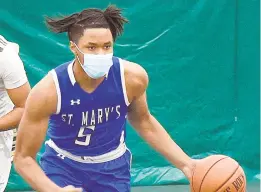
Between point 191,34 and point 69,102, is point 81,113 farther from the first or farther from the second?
point 191,34

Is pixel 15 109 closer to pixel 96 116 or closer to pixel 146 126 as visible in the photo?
pixel 96 116

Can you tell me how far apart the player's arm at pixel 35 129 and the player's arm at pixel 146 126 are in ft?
1.46

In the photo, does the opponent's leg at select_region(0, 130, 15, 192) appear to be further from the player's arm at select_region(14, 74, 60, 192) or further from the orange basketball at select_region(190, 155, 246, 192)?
the orange basketball at select_region(190, 155, 246, 192)

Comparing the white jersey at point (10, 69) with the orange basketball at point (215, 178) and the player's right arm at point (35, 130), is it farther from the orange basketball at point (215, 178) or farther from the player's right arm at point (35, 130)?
the orange basketball at point (215, 178)

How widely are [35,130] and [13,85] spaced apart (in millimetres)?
698

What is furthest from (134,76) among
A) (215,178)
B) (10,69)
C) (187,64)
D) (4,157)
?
(187,64)

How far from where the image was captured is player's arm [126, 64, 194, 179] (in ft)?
13.4

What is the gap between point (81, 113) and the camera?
4.00 meters

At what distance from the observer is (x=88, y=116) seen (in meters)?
4.02

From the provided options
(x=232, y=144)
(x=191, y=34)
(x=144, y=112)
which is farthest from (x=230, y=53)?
(x=144, y=112)

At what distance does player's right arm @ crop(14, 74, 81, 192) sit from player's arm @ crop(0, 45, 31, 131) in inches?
22.0

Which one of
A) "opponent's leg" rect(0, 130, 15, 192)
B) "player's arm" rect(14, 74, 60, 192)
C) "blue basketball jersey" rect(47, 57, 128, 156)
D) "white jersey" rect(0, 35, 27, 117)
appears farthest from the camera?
"opponent's leg" rect(0, 130, 15, 192)

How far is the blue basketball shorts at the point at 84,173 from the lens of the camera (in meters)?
4.16

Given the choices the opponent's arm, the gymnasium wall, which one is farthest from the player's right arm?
the gymnasium wall
